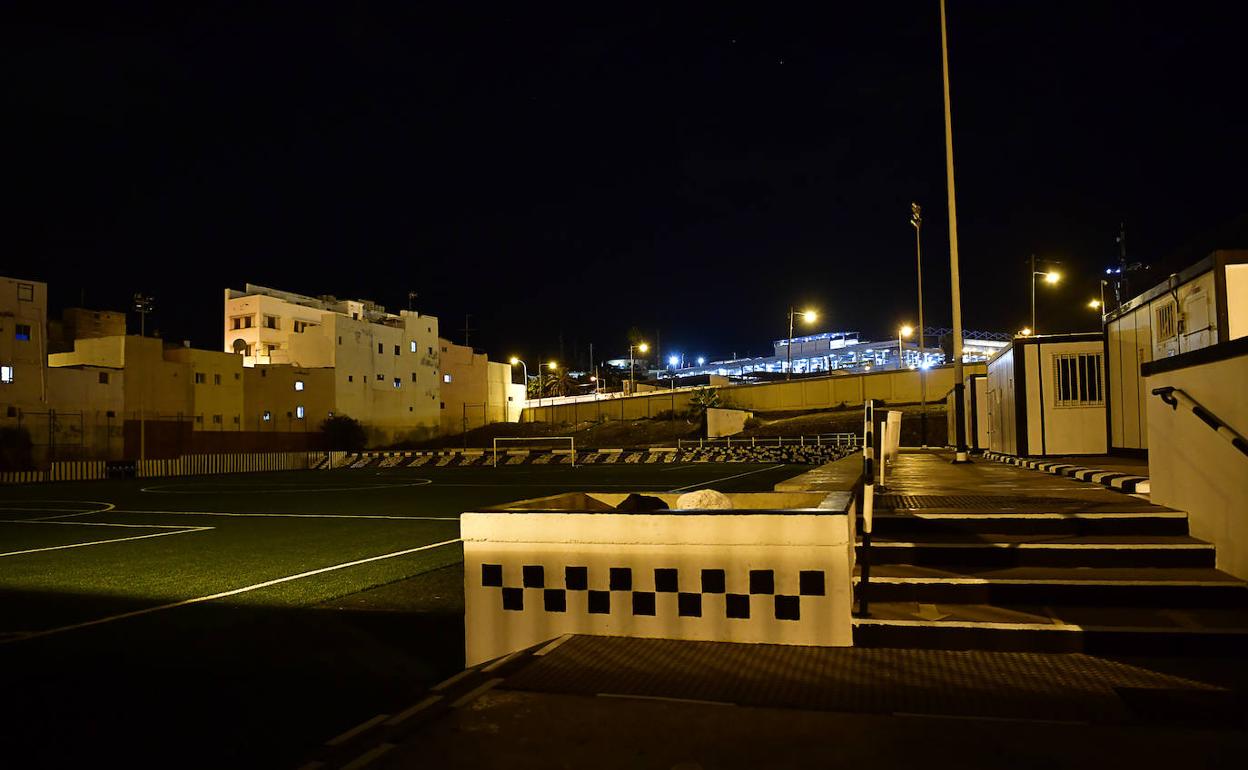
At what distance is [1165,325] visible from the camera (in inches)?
452

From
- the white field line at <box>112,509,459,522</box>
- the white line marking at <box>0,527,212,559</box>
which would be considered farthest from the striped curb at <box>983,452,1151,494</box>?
the white line marking at <box>0,527,212,559</box>

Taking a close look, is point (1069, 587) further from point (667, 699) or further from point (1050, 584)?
point (667, 699)

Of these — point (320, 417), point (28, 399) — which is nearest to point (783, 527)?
point (28, 399)

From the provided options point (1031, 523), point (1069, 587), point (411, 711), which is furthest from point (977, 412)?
point (411, 711)

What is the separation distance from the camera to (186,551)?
9.94 m

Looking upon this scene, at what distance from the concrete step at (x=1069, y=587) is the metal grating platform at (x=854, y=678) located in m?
0.65

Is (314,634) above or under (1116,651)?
under

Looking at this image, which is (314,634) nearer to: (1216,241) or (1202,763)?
(1202,763)

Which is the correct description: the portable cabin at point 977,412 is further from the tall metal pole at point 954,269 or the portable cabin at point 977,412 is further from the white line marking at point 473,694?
the white line marking at point 473,694

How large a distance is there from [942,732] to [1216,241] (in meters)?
11.3

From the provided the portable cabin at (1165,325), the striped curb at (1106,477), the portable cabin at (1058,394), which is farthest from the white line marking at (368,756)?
the portable cabin at (1058,394)

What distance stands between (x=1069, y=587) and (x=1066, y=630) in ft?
1.92

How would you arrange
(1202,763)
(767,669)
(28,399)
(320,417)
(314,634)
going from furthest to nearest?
(320,417)
(28,399)
(314,634)
(767,669)
(1202,763)

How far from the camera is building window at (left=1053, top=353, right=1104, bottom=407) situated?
13.6 m
